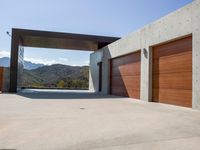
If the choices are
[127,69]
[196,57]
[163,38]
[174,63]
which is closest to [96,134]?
[196,57]

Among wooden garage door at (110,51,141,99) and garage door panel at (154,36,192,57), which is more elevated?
garage door panel at (154,36,192,57)

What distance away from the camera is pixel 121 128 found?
5.54 metres

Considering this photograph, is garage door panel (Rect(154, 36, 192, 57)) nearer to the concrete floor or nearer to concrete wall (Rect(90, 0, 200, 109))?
concrete wall (Rect(90, 0, 200, 109))

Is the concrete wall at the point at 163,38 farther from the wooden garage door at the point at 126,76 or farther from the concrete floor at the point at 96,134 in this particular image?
the concrete floor at the point at 96,134

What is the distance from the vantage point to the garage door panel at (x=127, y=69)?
1444cm

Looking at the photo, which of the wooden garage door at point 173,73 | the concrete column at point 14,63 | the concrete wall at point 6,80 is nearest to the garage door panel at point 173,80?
the wooden garage door at point 173,73

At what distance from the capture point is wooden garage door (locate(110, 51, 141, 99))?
1442 centimetres

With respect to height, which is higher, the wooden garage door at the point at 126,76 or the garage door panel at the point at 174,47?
the garage door panel at the point at 174,47

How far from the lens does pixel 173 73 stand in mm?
10859

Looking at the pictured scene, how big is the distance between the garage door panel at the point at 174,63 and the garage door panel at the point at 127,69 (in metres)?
1.99

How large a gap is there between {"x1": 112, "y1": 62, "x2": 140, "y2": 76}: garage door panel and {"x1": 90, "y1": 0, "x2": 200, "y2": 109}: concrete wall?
0.84 metres

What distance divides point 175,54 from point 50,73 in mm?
50384

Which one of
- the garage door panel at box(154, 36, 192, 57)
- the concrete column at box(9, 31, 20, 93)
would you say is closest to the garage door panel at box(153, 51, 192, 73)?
the garage door panel at box(154, 36, 192, 57)

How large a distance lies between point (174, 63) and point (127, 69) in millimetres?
5242
